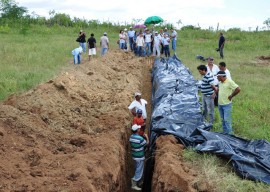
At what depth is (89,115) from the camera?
386 inches

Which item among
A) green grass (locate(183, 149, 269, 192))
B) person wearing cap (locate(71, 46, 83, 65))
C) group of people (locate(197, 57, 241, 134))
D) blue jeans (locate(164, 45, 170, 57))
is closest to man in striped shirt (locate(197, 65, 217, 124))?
group of people (locate(197, 57, 241, 134))

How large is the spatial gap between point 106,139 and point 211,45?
2293cm

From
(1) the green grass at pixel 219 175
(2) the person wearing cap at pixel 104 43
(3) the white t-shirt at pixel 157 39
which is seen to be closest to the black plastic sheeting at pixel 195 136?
(1) the green grass at pixel 219 175

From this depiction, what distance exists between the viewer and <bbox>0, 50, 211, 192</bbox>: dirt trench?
553 centimetres

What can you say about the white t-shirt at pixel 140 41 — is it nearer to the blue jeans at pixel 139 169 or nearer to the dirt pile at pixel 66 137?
the dirt pile at pixel 66 137

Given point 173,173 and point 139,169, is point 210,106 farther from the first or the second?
point 173,173

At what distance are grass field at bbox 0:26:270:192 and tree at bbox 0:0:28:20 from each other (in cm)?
765

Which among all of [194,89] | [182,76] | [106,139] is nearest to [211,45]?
[182,76]

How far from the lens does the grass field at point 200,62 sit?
645cm

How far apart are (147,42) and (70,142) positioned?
13405mm

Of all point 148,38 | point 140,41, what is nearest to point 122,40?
point 140,41

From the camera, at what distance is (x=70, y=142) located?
Result: 750 cm

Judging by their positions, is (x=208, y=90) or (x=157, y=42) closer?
(x=208, y=90)

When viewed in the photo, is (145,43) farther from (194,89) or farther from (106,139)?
(106,139)
